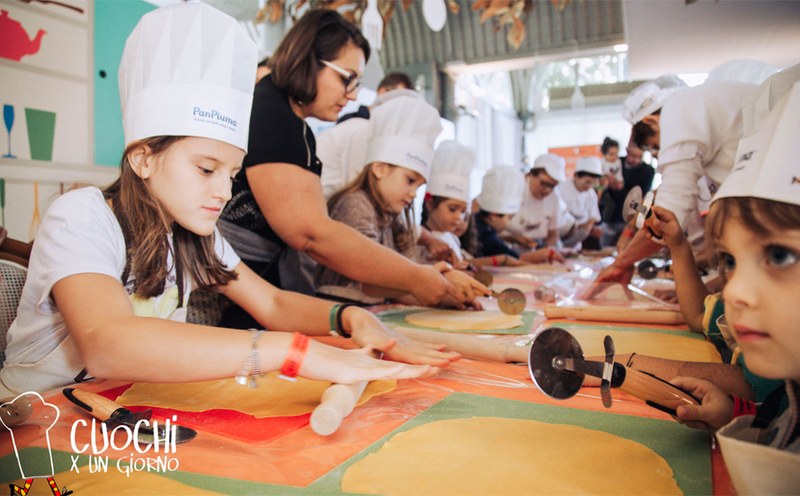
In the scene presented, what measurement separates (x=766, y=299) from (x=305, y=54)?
4.67 feet

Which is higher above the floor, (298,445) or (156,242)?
(156,242)

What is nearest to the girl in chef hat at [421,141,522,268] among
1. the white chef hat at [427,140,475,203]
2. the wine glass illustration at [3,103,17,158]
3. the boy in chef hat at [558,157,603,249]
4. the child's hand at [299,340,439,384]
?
the white chef hat at [427,140,475,203]

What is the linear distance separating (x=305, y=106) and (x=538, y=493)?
1.40 meters

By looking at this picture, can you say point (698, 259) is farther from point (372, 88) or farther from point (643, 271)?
point (372, 88)

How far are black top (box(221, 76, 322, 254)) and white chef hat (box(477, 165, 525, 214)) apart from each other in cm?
261

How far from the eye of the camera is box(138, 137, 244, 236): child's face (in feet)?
3.26

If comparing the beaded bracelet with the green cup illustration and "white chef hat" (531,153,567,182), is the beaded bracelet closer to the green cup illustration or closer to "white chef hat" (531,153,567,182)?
the green cup illustration

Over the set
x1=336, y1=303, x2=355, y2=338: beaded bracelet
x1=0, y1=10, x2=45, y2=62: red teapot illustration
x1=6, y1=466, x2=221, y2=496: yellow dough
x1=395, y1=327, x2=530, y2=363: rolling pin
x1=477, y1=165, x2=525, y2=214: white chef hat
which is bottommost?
x1=477, y1=165, x2=525, y2=214: white chef hat

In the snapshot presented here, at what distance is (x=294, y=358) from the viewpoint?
0.84 metres

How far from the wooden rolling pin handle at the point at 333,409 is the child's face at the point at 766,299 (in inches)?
18.9

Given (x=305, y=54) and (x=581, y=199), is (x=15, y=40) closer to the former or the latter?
(x=305, y=54)

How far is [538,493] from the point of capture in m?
0.59

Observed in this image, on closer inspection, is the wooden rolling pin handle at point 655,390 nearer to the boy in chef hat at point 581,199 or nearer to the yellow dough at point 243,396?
the yellow dough at point 243,396

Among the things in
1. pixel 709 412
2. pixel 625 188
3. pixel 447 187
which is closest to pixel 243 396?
pixel 709 412
